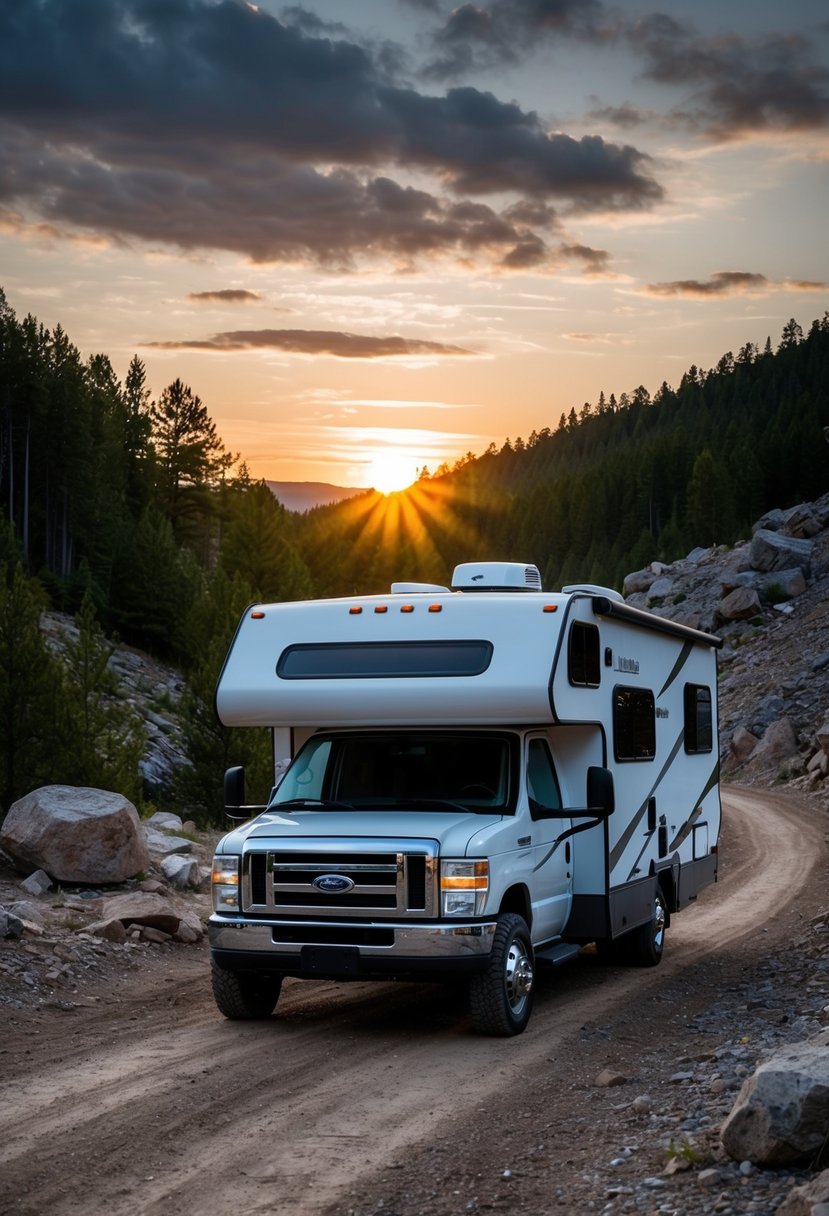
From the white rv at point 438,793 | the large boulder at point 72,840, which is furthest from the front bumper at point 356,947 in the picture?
the large boulder at point 72,840

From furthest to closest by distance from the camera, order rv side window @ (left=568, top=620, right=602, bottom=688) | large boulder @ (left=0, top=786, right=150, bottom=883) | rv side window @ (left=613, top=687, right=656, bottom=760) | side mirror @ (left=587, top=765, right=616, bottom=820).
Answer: large boulder @ (left=0, top=786, right=150, bottom=883), rv side window @ (left=613, top=687, right=656, bottom=760), rv side window @ (left=568, top=620, right=602, bottom=688), side mirror @ (left=587, top=765, right=616, bottom=820)

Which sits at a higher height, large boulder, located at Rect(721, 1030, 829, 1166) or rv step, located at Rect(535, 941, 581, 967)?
large boulder, located at Rect(721, 1030, 829, 1166)

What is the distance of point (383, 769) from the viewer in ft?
37.2

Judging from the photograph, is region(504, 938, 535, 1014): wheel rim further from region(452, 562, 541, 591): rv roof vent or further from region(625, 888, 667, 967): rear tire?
region(452, 562, 541, 591): rv roof vent

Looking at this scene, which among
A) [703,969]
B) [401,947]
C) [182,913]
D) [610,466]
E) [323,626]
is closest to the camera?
[401,947]

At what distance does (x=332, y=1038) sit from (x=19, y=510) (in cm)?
7075

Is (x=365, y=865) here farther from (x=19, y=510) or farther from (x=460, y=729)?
(x=19, y=510)

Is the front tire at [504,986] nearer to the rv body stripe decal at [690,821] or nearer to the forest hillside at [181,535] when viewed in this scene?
the rv body stripe decal at [690,821]

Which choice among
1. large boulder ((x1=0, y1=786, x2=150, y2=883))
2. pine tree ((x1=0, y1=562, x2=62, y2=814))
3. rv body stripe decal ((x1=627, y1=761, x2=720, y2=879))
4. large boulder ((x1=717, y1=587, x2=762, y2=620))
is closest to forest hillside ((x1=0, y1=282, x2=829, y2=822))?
pine tree ((x1=0, y1=562, x2=62, y2=814))

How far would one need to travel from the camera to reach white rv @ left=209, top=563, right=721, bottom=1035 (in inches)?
392

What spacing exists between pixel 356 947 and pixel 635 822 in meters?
4.05

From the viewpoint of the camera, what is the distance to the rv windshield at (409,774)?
36.0ft

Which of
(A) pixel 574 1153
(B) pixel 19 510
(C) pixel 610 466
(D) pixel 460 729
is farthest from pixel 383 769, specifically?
(C) pixel 610 466

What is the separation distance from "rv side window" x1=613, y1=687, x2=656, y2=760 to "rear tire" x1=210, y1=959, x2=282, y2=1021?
150 inches
